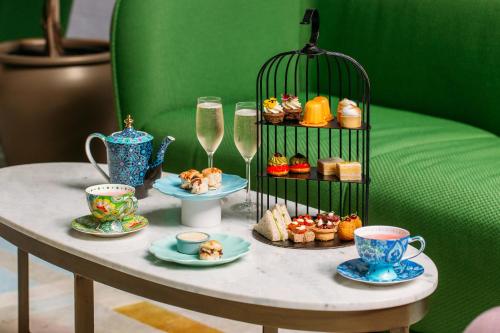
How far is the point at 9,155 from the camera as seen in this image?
3.60 meters

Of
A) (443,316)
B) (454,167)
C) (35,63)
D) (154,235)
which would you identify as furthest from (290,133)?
(35,63)

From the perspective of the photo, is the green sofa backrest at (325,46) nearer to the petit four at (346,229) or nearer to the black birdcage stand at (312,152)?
the black birdcage stand at (312,152)

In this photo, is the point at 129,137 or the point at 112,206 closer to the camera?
the point at 112,206

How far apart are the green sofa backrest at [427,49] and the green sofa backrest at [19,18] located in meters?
1.76

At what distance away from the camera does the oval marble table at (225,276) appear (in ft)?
4.75

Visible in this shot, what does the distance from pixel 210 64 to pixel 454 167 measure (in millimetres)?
1026

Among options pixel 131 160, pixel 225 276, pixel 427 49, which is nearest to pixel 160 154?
pixel 131 160

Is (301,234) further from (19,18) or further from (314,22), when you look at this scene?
(19,18)

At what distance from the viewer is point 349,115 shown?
70.6 inches

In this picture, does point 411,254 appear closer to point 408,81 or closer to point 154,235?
point 154,235

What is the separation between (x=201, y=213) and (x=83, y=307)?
324 mm

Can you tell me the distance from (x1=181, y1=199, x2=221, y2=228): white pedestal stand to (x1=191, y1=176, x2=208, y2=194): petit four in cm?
A: 2

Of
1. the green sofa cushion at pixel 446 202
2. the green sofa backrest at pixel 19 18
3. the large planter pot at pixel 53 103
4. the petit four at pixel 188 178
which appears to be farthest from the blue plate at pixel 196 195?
the green sofa backrest at pixel 19 18

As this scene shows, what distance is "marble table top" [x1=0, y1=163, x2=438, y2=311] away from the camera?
4.82ft
